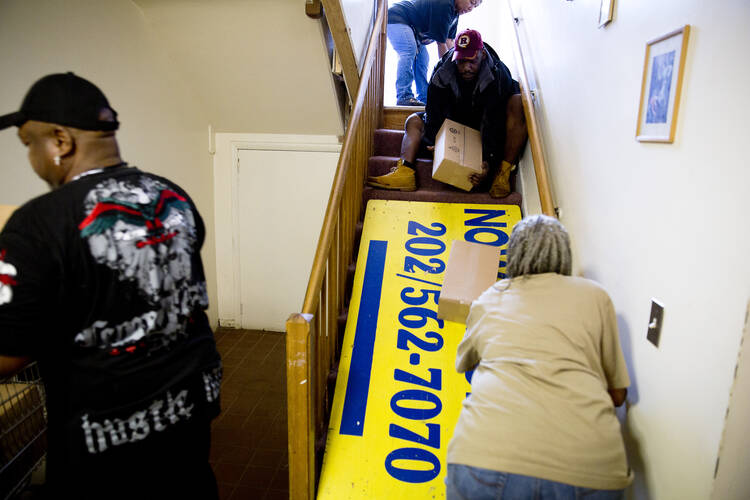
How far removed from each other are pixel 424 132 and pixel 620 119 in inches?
63.8

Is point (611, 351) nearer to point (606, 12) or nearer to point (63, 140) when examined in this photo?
point (606, 12)

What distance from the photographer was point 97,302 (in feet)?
3.27

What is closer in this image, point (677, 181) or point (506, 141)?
point (677, 181)

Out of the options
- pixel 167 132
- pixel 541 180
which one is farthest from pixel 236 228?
pixel 541 180

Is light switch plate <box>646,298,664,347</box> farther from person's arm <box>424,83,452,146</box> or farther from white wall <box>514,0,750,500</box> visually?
person's arm <box>424,83,452,146</box>

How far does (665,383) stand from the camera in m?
1.28

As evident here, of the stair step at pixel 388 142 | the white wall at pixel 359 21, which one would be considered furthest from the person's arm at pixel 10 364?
the stair step at pixel 388 142

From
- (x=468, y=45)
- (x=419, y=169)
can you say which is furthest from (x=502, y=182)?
(x=468, y=45)

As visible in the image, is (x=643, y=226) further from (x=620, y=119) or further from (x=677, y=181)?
(x=620, y=119)

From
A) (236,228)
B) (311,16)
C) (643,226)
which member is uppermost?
(311,16)

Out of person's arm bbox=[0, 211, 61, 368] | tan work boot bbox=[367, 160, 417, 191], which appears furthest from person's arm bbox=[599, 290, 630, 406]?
tan work boot bbox=[367, 160, 417, 191]

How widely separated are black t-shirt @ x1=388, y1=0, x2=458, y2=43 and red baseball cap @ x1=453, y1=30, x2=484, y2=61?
5.27ft

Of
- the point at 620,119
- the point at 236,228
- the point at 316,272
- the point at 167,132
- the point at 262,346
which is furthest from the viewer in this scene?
the point at 236,228

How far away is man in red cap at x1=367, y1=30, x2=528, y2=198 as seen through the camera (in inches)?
111
